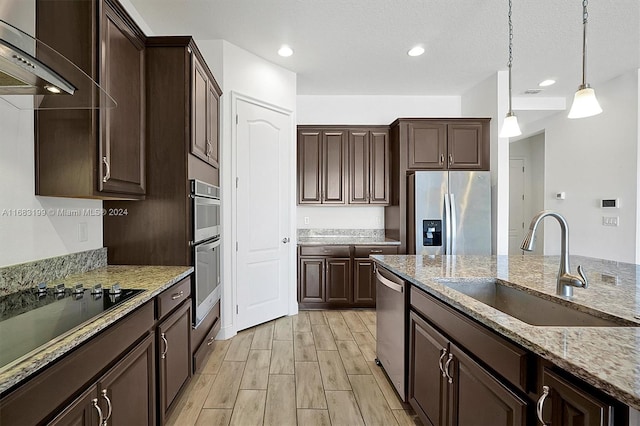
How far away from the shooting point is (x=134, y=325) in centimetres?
140

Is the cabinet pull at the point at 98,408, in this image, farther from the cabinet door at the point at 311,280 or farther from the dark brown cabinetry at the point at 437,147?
the dark brown cabinetry at the point at 437,147

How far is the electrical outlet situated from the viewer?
1979 millimetres

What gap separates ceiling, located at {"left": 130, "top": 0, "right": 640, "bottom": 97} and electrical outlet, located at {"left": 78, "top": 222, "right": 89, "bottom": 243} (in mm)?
1878

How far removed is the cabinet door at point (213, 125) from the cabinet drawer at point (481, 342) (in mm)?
2107

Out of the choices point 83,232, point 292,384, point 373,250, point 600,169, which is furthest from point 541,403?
point 600,169

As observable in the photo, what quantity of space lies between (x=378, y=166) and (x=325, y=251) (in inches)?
53.5

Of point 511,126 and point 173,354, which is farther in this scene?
point 511,126

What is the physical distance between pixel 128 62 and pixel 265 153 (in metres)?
1.70

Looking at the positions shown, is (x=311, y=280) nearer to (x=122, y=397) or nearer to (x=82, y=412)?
(x=122, y=397)

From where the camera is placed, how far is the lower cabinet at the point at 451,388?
42.1 inches

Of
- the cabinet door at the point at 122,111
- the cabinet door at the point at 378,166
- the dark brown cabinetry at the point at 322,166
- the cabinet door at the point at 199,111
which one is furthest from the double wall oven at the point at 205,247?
the cabinet door at the point at 378,166

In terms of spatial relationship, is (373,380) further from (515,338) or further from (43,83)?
(43,83)

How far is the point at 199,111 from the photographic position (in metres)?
2.43

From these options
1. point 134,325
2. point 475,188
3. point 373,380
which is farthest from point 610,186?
point 134,325
